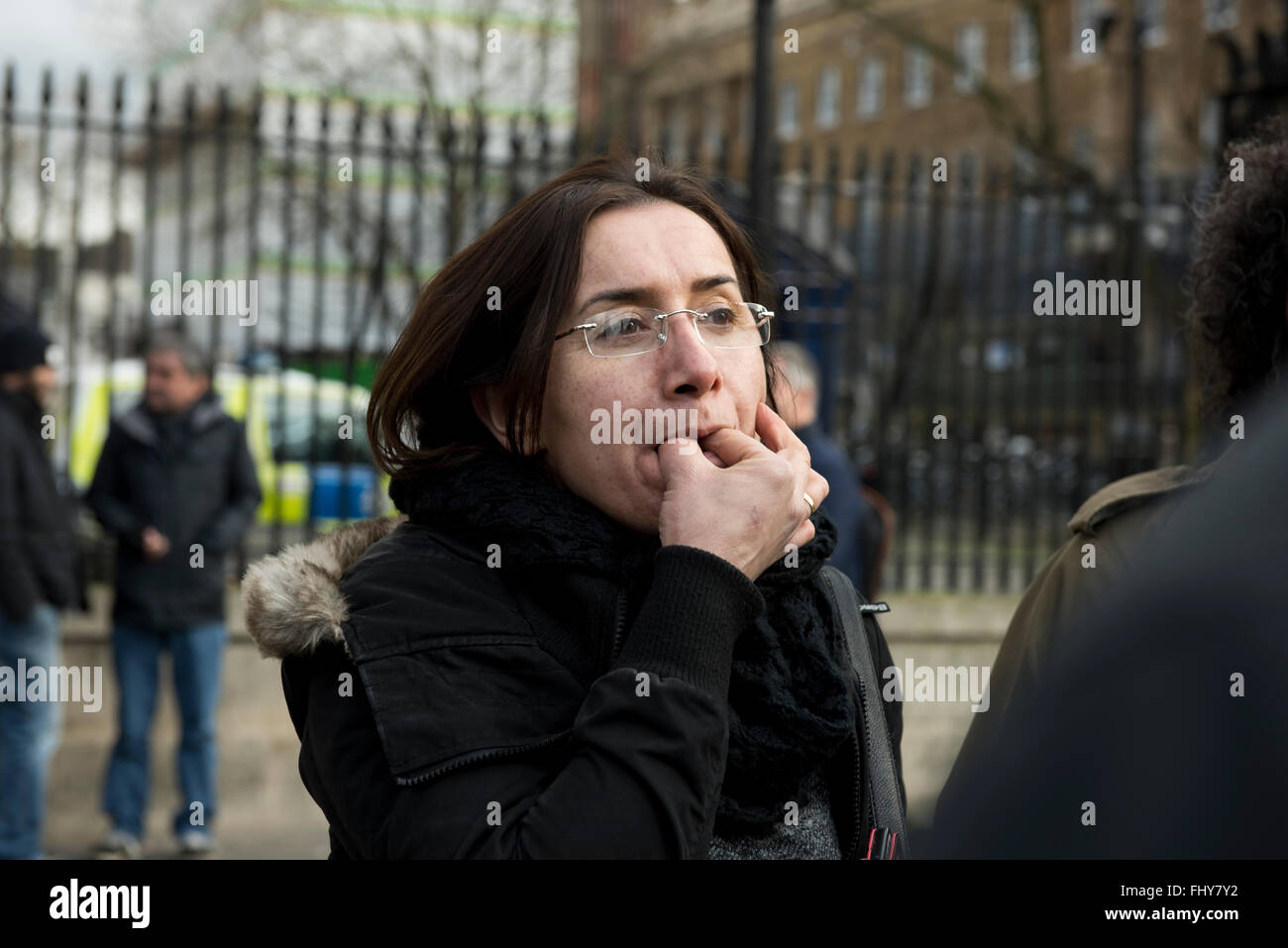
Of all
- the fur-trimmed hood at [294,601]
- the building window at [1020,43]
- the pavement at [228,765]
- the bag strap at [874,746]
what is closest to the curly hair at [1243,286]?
the bag strap at [874,746]

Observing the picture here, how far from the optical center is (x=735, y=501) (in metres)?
1.72

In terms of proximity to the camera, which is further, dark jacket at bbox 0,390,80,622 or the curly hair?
dark jacket at bbox 0,390,80,622

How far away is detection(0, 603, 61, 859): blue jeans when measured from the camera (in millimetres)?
5711

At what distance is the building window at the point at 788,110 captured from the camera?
39.1 metres

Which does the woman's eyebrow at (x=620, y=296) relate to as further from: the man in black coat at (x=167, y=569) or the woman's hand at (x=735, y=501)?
the man in black coat at (x=167, y=569)

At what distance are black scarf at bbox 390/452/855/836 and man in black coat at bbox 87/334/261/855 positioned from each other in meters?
4.74

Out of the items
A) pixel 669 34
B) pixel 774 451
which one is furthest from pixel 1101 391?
pixel 669 34

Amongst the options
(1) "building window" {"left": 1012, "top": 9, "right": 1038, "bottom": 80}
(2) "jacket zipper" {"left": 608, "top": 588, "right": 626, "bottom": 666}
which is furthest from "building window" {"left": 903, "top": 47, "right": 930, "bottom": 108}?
(2) "jacket zipper" {"left": 608, "top": 588, "right": 626, "bottom": 666}

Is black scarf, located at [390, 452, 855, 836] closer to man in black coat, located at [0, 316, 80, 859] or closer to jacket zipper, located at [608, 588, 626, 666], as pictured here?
jacket zipper, located at [608, 588, 626, 666]

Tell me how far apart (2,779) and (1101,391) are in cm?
591

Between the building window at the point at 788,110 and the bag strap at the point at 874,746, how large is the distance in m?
38.5
